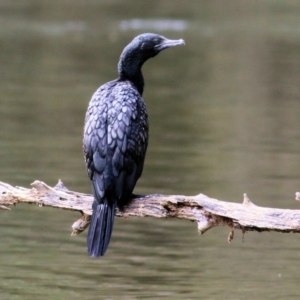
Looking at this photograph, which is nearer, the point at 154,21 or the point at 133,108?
the point at 133,108

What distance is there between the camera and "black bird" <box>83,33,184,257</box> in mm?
5957

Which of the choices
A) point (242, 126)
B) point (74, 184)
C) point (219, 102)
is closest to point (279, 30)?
point (219, 102)

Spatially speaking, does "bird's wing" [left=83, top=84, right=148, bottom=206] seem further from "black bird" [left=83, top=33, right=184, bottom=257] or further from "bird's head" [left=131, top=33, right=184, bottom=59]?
"bird's head" [left=131, top=33, right=184, bottom=59]

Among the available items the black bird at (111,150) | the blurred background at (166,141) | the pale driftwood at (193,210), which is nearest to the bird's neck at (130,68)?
the black bird at (111,150)

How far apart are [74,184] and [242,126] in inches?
194

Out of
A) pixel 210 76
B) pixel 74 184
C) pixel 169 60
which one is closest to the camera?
pixel 74 184

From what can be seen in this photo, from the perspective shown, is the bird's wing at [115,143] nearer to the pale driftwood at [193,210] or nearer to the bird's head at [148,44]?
the pale driftwood at [193,210]

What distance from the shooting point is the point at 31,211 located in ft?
33.0

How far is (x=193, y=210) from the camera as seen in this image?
5863 mm

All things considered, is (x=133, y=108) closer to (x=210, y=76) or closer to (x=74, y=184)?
(x=74, y=184)

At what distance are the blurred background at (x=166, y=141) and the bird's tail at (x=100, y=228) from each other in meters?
1.35

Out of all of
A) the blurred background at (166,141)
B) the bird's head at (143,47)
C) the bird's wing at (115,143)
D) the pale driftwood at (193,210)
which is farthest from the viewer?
the blurred background at (166,141)

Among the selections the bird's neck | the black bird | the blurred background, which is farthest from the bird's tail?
the blurred background

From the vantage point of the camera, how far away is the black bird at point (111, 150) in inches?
235
